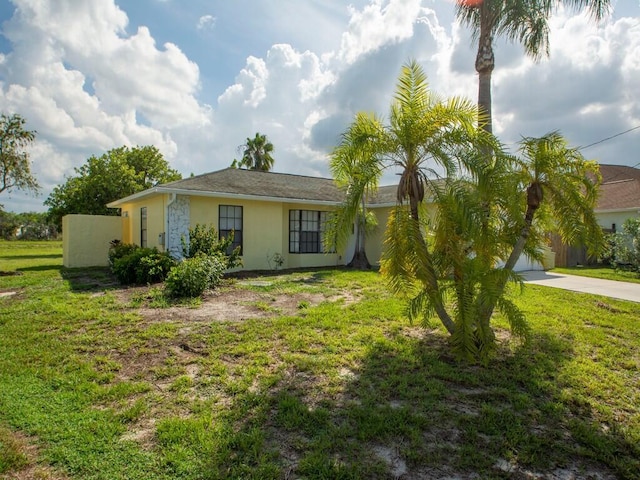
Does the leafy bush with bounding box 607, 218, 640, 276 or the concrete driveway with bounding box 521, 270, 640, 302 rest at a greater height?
the leafy bush with bounding box 607, 218, 640, 276

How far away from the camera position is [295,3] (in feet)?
30.4

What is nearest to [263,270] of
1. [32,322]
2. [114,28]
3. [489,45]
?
[32,322]

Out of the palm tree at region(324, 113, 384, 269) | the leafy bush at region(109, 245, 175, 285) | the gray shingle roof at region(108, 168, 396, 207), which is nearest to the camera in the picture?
the palm tree at region(324, 113, 384, 269)

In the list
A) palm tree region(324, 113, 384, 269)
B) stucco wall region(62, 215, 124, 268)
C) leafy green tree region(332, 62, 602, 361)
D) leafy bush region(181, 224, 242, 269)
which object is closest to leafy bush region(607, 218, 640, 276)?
leafy green tree region(332, 62, 602, 361)

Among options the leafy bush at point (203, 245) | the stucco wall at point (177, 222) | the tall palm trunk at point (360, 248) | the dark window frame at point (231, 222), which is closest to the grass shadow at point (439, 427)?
the leafy bush at point (203, 245)

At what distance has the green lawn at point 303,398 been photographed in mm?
2617

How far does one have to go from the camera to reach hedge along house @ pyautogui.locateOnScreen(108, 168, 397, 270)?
10938mm

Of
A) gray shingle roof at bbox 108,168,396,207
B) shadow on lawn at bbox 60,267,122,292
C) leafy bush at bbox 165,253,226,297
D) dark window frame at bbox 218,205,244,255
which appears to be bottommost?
shadow on lawn at bbox 60,267,122,292

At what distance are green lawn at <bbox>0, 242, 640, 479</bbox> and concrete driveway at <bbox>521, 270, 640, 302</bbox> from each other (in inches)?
121

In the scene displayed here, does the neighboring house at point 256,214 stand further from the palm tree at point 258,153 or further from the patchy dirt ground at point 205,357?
the palm tree at point 258,153

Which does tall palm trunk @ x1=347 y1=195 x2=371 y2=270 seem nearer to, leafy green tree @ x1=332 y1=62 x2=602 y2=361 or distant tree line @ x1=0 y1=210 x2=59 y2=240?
leafy green tree @ x1=332 y1=62 x2=602 y2=361

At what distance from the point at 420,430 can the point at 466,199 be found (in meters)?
2.59

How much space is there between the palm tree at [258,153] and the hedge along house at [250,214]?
54.1 ft

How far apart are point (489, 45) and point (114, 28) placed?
9.03m
